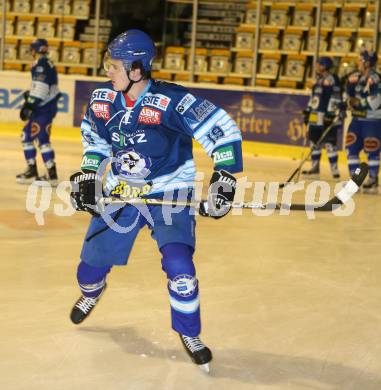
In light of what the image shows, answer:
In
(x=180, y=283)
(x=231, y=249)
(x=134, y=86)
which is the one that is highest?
(x=134, y=86)

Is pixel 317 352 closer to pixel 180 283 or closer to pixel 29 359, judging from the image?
pixel 180 283

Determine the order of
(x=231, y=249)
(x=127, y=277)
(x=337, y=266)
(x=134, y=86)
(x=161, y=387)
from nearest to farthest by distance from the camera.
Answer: (x=161, y=387)
(x=134, y=86)
(x=127, y=277)
(x=337, y=266)
(x=231, y=249)

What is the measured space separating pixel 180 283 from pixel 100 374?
0.41m

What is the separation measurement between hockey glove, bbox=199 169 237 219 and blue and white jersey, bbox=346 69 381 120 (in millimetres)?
5448

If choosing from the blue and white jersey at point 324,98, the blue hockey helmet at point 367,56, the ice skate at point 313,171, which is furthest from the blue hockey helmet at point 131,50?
the ice skate at point 313,171

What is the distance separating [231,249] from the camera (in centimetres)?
555

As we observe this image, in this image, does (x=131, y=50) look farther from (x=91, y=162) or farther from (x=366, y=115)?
(x=366, y=115)

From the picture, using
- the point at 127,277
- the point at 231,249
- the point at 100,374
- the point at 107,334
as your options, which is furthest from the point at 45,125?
the point at 100,374

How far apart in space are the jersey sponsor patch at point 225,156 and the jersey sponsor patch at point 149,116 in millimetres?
240

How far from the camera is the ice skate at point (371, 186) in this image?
838 cm

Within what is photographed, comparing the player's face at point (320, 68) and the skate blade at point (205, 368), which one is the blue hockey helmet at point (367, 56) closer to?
the player's face at point (320, 68)

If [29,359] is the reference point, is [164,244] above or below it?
above

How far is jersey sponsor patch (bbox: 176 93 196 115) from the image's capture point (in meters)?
3.22

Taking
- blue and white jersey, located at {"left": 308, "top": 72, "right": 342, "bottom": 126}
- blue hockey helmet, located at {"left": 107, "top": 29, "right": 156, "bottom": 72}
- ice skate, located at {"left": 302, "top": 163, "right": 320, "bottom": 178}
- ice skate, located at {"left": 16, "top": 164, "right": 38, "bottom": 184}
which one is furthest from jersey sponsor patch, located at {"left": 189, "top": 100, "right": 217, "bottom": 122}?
ice skate, located at {"left": 302, "top": 163, "right": 320, "bottom": 178}
